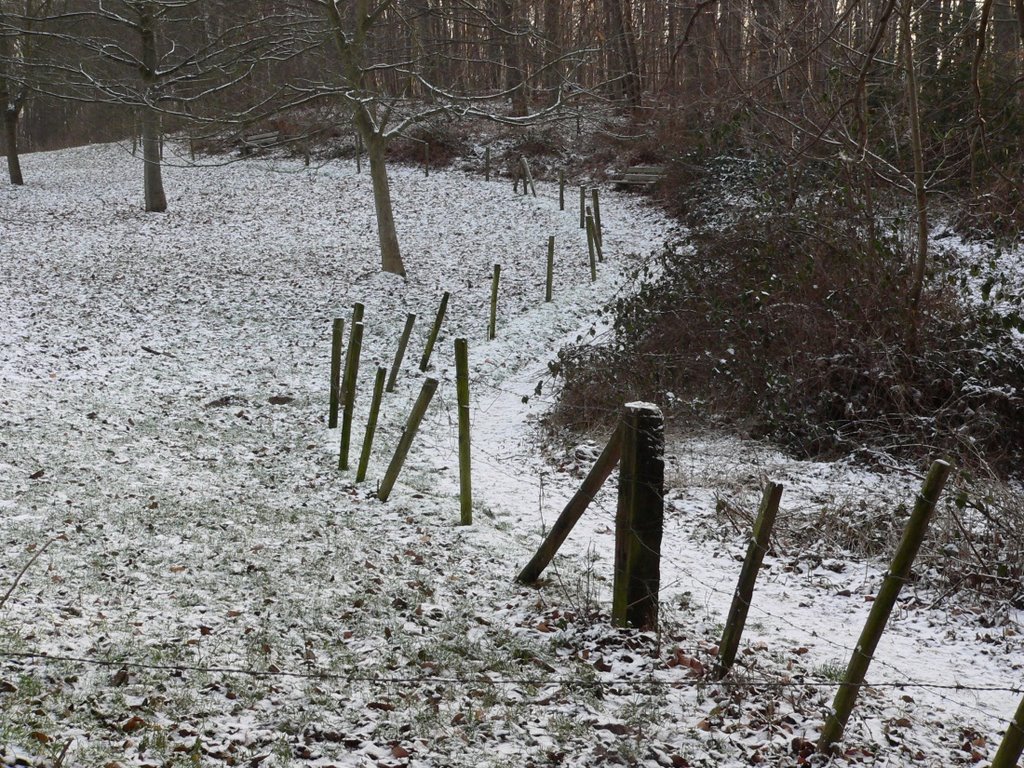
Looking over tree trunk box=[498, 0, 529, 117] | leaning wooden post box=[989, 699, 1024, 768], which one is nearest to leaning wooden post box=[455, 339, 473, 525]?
leaning wooden post box=[989, 699, 1024, 768]

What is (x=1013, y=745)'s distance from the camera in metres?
2.90

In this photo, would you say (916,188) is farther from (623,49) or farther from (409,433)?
(623,49)

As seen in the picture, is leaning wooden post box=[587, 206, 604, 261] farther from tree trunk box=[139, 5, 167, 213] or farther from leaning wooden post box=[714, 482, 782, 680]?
leaning wooden post box=[714, 482, 782, 680]

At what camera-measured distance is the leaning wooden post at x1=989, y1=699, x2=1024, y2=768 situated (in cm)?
288

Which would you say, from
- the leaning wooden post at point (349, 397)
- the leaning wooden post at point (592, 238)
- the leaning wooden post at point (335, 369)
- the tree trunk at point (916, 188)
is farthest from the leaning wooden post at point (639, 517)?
the leaning wooden post at point (592, 238)

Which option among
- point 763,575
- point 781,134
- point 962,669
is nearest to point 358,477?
point 763,575

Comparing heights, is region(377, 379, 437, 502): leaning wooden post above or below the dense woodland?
below

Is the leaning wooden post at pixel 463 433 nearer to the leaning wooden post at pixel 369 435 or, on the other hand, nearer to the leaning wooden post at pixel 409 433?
the leaning wooden post at pixel 409 433

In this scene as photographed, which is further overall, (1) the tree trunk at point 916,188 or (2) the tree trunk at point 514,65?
(2) the tree trunk at point 514,65

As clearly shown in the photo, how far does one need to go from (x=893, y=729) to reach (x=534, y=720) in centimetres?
171

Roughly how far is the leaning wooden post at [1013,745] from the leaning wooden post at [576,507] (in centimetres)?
222

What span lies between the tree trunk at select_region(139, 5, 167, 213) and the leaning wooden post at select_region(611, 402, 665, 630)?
1835 centimetres

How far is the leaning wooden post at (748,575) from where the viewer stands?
3.96m

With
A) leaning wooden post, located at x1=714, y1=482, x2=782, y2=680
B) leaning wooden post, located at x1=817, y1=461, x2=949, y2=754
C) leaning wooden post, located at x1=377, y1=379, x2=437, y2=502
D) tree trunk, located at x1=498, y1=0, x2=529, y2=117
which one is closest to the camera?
leaning wooden post, located at x1=817, y1=461, x2=949, y2=754
